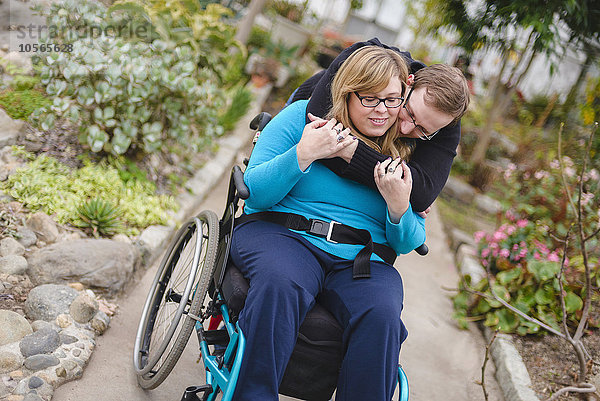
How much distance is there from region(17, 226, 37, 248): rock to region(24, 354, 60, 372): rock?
648mm

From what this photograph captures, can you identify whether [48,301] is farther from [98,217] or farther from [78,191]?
[78,191]

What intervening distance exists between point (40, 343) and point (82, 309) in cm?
26

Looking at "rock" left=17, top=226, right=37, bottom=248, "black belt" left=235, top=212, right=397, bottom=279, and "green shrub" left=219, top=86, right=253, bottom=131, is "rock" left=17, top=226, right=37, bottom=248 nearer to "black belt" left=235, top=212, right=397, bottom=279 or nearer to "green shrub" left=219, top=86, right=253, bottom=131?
"black belt" left=235, top=212, right=397, bottom=279

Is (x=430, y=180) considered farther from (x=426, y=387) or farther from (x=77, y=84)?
(x=77, y=84)

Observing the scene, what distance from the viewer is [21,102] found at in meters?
2.86

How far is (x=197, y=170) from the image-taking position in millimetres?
3965

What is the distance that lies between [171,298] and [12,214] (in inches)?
35.4

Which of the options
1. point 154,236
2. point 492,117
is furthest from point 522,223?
point 492,117

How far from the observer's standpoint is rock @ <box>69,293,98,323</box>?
6.83 ft

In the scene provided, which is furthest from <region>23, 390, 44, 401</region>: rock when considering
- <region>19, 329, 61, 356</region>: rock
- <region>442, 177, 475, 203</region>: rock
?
<region>442, 177, 475, 203</region>: rock

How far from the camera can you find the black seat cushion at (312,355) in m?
1.58

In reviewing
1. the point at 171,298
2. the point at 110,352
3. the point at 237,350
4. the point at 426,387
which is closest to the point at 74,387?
the point at 110,352

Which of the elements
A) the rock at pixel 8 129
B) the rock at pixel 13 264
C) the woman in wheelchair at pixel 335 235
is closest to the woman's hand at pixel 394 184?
the woman in wheelchair at pixel 335 235

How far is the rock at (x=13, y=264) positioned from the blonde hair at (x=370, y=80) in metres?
1.33
